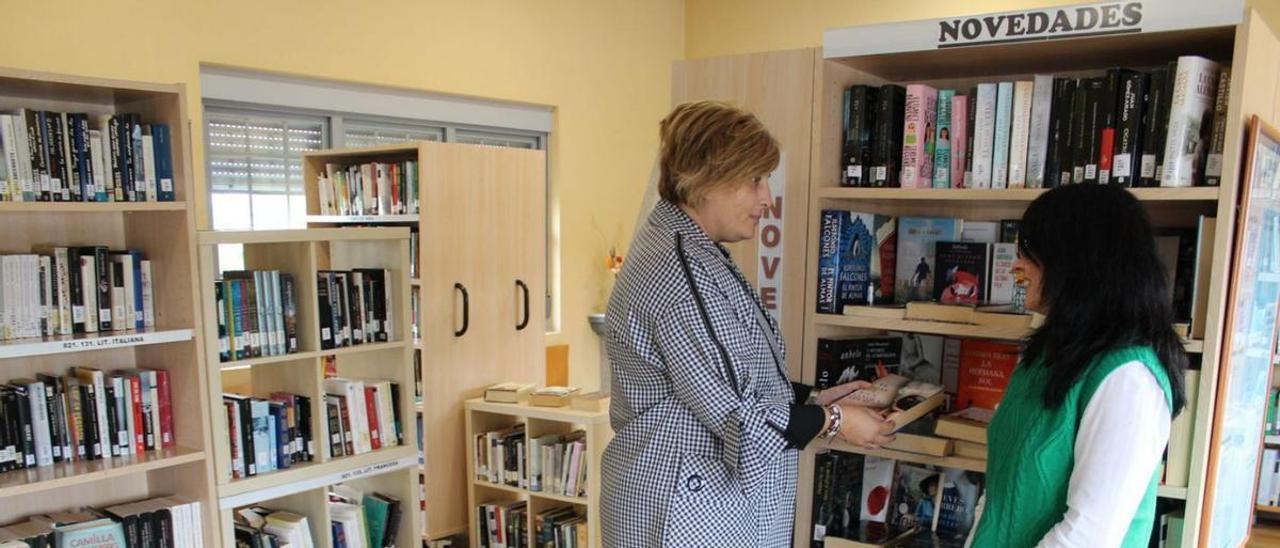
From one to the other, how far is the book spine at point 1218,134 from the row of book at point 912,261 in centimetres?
47

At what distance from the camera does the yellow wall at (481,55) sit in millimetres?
3598

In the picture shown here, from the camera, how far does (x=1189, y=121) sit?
5.18 ft

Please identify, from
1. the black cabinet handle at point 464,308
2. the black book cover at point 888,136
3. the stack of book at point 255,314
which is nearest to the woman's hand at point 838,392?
the black book cover at point 888,136

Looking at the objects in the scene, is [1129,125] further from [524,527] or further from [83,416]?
[524,527]

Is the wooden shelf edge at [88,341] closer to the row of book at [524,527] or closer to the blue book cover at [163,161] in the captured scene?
the blue book cover at [163,161]

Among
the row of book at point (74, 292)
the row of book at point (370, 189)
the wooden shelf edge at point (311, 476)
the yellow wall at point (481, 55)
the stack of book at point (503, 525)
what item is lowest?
the stack of book at point (503, 525)

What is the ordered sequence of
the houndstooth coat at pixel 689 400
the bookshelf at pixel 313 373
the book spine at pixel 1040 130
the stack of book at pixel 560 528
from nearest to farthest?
1. the houndstooth coat at pixel 689 400
2. the book spine at pixel 1040 130
3. the bookshelf at pixel 313 373
4. the stack of book at pixel 560 528

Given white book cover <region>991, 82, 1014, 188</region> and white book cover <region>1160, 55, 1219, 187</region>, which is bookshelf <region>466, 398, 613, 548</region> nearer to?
white book cover <region>991, 82, 1014, 188</region>

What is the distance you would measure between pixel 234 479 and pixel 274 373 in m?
0.39

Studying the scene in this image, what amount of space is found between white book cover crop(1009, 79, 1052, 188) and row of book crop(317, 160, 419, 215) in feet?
8.37

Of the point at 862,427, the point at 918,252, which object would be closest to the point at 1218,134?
the point at 918,252

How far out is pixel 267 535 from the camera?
2518 mm

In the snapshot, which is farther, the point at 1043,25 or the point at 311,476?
the point at 311,476

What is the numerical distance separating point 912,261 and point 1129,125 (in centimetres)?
61
